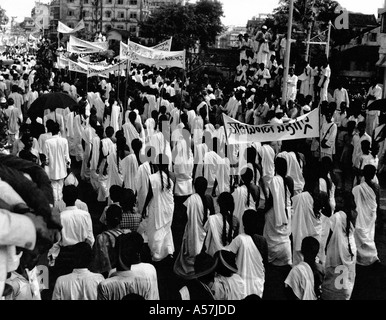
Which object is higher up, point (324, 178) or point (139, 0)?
point (139, 0)

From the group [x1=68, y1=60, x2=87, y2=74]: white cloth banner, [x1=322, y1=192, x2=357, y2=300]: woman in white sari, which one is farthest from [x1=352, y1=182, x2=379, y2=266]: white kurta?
[x1=68, y1=60, x2=87, y2=74]: white cloth banner

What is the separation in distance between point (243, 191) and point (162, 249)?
129 centimetres

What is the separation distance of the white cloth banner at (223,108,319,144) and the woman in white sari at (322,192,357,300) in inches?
47.3

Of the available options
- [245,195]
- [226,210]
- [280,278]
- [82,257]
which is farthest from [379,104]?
[82,257]

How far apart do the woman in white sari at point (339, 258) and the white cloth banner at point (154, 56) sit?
20.3 feet

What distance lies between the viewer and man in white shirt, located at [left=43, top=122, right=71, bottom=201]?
29.5 ft

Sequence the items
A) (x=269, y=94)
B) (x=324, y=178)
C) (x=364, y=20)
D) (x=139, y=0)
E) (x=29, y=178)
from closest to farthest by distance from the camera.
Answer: (x=29, y=178) → (x=324, y=178) → (x=269, y=94) → (x=364, y=20) → (x=139, y=0)

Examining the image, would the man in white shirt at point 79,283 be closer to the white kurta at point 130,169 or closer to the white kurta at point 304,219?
the white kurta at point 304,219

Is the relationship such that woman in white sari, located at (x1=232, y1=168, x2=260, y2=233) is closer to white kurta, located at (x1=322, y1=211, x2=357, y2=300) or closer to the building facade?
white kurta, located at (x1=322, y1=211, x2=357, y2=300)

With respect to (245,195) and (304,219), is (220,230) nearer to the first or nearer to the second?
(245,195)

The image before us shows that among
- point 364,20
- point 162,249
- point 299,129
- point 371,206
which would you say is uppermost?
point 364,20
